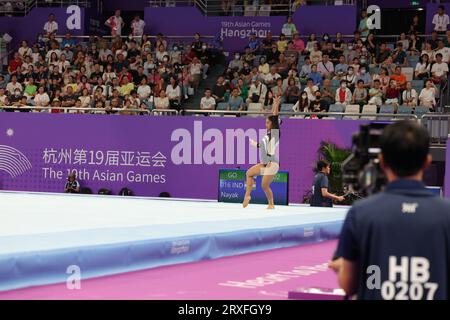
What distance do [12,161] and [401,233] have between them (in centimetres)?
1827

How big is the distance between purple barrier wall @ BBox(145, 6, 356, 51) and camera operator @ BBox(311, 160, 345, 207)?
8.32 metres

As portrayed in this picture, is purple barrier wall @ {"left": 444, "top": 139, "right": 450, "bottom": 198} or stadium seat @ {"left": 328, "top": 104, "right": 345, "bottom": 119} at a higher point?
stadium seat @ {"left": 328, "top": 104, "right": 345, "bottom": 119}

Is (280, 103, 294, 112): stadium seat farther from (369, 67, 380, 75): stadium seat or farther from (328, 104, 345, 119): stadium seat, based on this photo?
(369, 67, 380, 75): stadium seat

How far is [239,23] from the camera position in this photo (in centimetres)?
2450

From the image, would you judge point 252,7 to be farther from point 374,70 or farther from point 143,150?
point 143,150

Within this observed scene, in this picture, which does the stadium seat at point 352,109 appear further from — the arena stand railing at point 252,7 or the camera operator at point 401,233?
the camera operator at point 401,233

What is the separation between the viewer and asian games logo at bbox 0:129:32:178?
67.5ft

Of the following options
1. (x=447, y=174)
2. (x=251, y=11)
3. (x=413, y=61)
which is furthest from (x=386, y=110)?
(x=251, y=11)

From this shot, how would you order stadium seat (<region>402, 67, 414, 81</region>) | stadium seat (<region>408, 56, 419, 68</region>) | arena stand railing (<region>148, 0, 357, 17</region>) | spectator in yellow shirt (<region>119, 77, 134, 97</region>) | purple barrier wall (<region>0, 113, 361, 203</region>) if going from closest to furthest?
purple barrier wall (<region>0, 113, 361, 203</region>)
stadium seat (<region>402, 67, 414, 81</region>)
stadium seat (<region>408, 56, 419, 68</region>)
spectator in yellow shirt (<region>119, 77, 134, 97</region>)
arena stand railing (<region>148, 0, 357, 17</region>)

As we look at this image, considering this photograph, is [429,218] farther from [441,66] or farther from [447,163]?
[441,66]

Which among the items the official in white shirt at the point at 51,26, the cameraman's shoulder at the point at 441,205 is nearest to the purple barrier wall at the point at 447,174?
the cameraman's shoulder at the point at 441,205

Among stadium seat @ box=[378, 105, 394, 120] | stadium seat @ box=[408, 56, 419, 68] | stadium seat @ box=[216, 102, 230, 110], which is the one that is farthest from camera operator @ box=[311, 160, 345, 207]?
stadium seat @ box=[408, 56, 419, 68]
